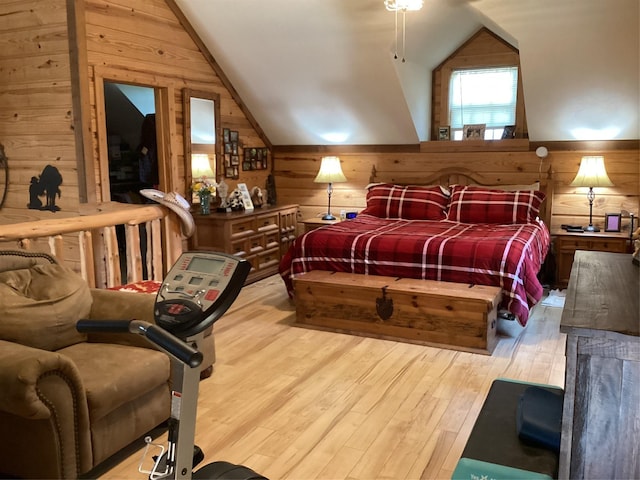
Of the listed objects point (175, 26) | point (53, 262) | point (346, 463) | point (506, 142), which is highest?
point (175, 26)

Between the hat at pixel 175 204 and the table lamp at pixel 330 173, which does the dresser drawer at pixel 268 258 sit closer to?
the table lamp at pixel 330 173

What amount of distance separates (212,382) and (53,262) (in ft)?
3.64

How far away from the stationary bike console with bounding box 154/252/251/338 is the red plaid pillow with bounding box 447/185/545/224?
4.20 meters

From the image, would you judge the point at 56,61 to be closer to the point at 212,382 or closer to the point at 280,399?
the point at 212,382

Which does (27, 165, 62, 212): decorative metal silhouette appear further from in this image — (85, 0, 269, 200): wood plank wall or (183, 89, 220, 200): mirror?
(183, 89, 220, 200): mirror

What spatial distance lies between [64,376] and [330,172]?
431cm

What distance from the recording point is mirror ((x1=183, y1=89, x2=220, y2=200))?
537cm

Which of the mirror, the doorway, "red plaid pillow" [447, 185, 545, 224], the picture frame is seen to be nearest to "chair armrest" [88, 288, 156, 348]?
the mirror

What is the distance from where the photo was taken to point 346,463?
248 centimetres

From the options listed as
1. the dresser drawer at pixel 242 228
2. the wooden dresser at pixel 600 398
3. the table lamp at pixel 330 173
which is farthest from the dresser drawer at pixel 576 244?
the wooden dresser at pixel 600 398

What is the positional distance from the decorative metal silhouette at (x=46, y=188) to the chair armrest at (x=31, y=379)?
2612 mm

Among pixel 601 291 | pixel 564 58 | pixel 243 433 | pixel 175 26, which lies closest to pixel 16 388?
pixel 243 433

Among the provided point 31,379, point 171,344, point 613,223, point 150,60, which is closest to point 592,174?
point 613,223

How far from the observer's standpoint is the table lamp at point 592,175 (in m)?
5.07
